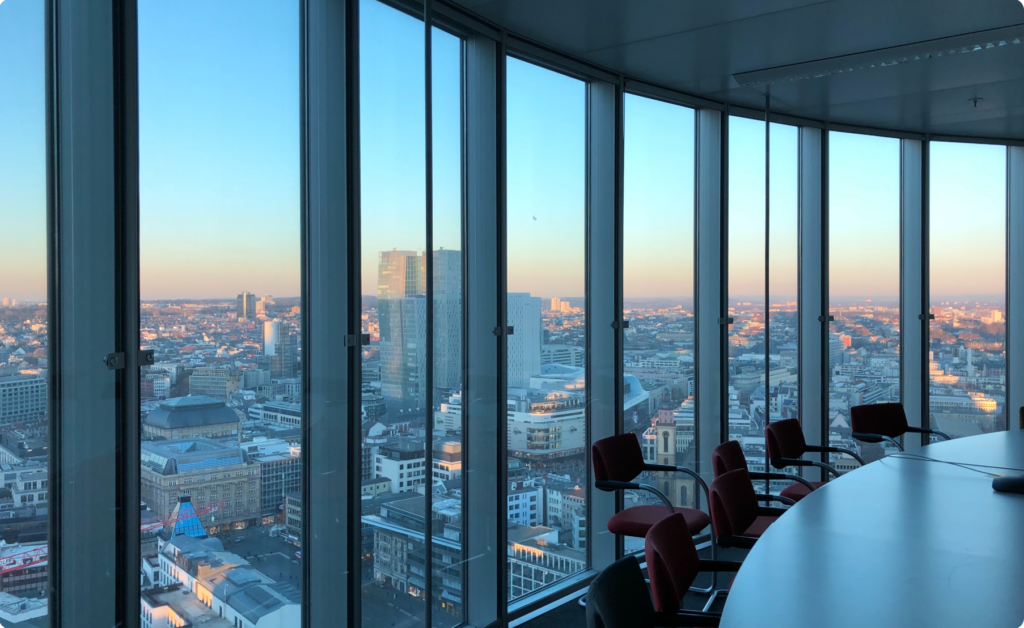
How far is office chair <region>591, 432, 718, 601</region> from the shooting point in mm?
3506

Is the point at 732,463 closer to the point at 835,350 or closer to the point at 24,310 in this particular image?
the point at 835,350

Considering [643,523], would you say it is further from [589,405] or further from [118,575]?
[118,575]

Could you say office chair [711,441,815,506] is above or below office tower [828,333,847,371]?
below

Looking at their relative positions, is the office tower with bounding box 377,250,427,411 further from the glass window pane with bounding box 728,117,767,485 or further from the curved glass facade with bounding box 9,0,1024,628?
the glass window pane with bounding box 728,117,767,485

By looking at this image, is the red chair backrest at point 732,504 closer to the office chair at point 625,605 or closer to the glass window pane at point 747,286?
the office chair at point 625,605

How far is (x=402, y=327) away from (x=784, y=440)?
2755 millimetres

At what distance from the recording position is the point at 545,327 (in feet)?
13.3

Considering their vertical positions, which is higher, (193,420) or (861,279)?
(861,279)

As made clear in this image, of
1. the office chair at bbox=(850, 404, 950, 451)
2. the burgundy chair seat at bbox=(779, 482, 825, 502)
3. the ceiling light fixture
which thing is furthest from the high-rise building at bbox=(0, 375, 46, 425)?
the office chair at bbox=(850, 404, 950, 451)

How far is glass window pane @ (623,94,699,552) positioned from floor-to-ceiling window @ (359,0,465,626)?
1.76 metres

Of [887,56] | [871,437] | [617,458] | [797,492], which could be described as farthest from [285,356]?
[871,437]

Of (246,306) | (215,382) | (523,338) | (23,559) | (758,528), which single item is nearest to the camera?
(23,559)

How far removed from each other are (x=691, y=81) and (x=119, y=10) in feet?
12.1

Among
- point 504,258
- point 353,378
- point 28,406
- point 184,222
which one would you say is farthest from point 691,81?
point 28,406
